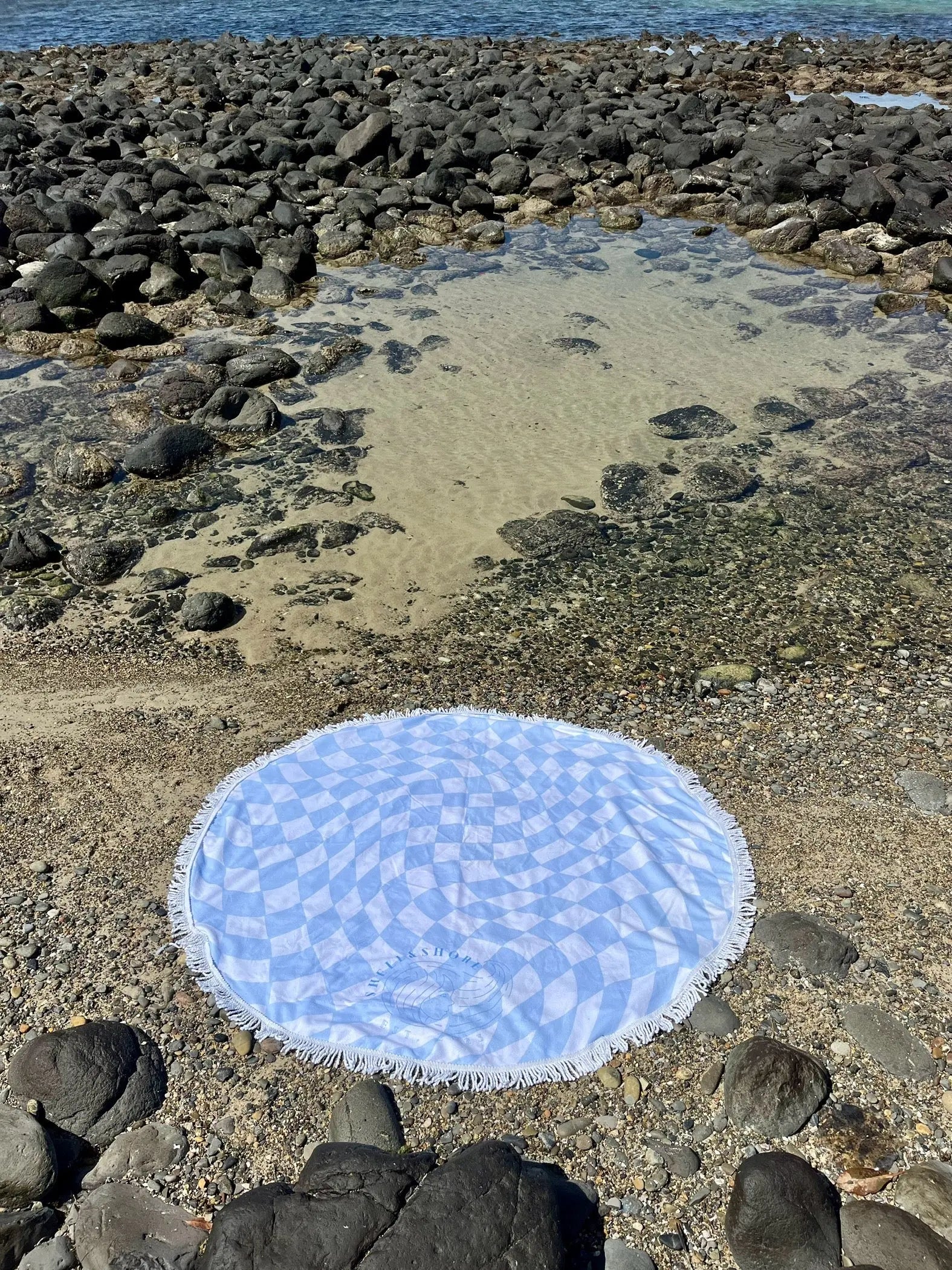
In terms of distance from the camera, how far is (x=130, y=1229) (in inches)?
107

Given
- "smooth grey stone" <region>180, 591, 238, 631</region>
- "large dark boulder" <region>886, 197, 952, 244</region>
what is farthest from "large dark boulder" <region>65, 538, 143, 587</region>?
"large dark boulder" <region>886, 197, 952, 244</region>

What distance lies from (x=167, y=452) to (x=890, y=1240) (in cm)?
631

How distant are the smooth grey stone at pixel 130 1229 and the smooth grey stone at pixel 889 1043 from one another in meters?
2.15

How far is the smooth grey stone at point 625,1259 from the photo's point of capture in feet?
8.73

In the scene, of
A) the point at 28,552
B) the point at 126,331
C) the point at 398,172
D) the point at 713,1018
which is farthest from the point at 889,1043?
the point at 398,172

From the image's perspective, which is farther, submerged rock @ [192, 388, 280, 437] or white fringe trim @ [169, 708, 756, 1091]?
submerged rock @ [192, 388, 280, 437]

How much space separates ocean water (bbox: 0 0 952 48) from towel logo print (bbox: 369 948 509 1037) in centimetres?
2756

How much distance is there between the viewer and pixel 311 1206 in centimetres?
253

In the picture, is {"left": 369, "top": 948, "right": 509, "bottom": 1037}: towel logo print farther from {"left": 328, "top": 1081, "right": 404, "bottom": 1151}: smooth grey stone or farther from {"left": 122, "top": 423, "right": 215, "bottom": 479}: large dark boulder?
{"left": 122, "top": 423, "right": 215, "bottom": 479}: large dark boulder

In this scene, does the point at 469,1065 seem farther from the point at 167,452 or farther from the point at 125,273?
the point at 125,273

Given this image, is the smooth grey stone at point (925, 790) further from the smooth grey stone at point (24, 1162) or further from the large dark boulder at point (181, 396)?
the large dark boulder at point (181, 396)

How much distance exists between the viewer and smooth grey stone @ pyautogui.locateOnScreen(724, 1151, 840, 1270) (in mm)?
2646

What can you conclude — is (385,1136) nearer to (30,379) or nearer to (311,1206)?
(311,1206)

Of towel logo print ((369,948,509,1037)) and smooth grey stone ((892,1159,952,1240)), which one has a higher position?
towel logo print ((369,948,509,1037))
